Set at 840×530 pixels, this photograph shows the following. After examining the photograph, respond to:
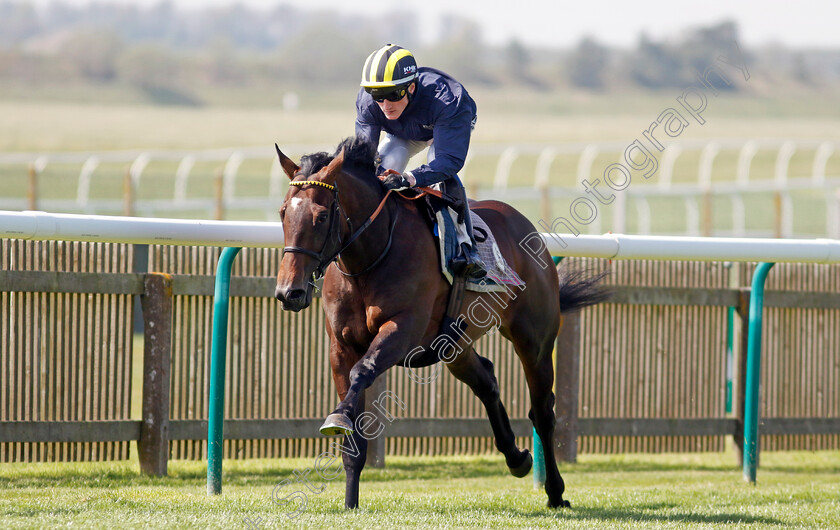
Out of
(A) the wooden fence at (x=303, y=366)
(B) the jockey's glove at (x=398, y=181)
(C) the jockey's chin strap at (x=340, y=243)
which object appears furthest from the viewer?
(A) the wooden fence at (x=303, y=366)

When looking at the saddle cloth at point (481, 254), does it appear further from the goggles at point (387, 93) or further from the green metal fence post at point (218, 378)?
the green metal fence post at point (218, 378)

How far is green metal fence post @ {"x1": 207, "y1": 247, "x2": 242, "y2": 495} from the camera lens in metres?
5.62

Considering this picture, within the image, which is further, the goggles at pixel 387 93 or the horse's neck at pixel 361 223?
the goggles at pixel 387 93

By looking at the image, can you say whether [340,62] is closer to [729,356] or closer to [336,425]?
[729,356]

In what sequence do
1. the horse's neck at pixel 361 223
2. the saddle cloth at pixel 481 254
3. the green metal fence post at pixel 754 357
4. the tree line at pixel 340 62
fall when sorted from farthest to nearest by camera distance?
1. the tree line at pixel 340 62
2. the green metal fence post at pixel 754 357
3. the saddle cloth at pixel 481 254
4. the horse's neck at pixel 361 223

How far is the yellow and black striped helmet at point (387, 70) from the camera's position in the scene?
16.6 feet

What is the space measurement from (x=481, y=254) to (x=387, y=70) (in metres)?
1.09

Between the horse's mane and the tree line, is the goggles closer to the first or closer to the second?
the horse's mane

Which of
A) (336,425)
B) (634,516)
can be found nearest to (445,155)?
(336,425)

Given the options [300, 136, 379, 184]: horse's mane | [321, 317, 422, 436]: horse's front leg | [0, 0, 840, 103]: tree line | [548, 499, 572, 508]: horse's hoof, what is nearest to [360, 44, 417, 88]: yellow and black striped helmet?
[300, 136, 379, 184]: horse's mane

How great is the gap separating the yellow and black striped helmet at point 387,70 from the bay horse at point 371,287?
337mm

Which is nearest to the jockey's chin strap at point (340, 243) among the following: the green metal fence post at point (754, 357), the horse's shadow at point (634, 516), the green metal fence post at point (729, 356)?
the horse's shadow at point (634, 516)

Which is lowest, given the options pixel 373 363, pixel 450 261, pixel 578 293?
pixel 373 363

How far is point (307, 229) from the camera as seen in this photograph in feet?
14.4
